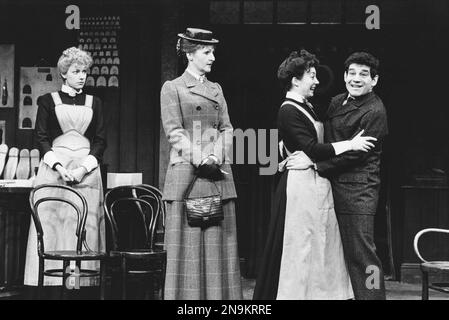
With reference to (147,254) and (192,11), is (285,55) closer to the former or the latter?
(192,11)

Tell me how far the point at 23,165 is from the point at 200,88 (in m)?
3.02

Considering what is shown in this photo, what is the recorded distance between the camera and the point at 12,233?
27.1ft

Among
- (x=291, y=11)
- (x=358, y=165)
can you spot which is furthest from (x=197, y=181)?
(x=291, y=11)

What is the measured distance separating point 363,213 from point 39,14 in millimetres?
4593

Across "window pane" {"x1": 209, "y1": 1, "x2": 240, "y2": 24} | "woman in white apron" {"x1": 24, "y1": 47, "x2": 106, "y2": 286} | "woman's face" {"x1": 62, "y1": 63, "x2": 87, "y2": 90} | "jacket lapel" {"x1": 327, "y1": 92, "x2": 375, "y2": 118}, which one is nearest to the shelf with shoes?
"woman in white apron" {"x1": 24, "y1": 47, "x2": 106, "y2": 286}

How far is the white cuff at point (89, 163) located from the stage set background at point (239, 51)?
162cm

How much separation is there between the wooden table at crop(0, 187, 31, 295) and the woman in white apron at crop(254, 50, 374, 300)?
8.20ft

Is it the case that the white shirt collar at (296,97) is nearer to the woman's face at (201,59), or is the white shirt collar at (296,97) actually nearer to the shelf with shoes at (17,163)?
the woman's face at (201,59)

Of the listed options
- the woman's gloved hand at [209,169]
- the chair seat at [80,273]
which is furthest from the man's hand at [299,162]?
the chair seat at [80,273]

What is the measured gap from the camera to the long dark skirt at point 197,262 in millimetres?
7051

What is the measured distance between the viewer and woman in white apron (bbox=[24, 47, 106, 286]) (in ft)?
26.2

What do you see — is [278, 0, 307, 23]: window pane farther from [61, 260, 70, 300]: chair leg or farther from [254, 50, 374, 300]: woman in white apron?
[61, 260, 70, 300]: chair leg

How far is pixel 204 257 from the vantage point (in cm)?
713
